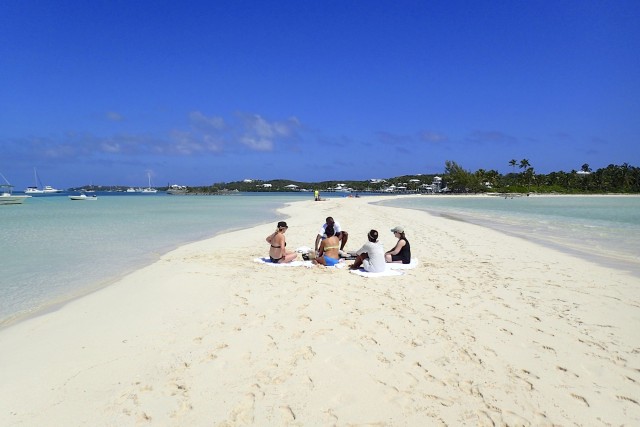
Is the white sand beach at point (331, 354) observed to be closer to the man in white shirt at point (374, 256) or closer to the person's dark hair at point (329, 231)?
the man in white shirt at point (374, 256)

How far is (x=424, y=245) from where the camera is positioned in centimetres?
1312

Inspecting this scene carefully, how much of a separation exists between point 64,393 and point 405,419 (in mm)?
3455

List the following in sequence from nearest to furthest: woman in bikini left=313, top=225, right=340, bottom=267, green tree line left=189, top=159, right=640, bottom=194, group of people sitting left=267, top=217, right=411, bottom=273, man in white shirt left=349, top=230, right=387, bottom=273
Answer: man in white shirt left=349, top=230, right=387, bottom=273 < group of people sitting left=267, top=217, right=411, bottom=273 < woman in bikini left=313, top=225, right=340, bottom=267 < green tree line left=189, top=159, right=640, bottom=194

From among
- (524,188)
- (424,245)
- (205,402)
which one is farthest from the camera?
(524,188)

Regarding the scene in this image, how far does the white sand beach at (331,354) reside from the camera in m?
3.35

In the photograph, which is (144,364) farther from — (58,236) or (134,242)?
(58,236)

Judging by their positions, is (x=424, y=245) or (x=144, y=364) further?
(x=424, y=245)

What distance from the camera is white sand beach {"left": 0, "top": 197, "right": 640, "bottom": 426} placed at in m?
3.35

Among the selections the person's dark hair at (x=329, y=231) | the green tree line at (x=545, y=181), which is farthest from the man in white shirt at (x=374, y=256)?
the green tree line at (x=545, y=181)

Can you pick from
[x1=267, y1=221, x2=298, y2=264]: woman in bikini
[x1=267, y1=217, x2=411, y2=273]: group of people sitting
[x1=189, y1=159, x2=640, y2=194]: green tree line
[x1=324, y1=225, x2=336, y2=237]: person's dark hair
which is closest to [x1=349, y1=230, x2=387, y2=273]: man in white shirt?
[x1=267, y1=217, x2=411, y2=273]: group of people sitting

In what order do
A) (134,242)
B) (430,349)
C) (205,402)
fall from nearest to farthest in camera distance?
(205,402)
(430,349)
(134,242)

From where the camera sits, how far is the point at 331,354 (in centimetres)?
442

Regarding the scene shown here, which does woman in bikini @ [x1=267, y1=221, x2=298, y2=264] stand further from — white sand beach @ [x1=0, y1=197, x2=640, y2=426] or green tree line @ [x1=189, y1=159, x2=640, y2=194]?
green tree line @ [x1=189, y1=159, x2=640, y2=194]

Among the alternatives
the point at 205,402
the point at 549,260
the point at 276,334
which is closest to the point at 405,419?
the point at 205,402
